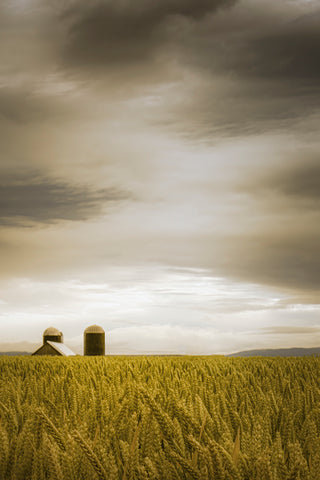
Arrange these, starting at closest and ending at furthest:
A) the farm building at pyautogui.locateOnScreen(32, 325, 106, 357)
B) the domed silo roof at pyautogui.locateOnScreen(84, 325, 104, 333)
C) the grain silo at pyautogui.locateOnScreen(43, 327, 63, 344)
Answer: the farm building at pyautogui.locateOnScreen(32, 325, 106, 357) → the domed silo roof at pyautogui.locateOnScreen(84, 325, 104, 333) → the grain silo at pyautogui.locateOnScreen(43, 327, 63, 344)

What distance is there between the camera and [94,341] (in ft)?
77.1

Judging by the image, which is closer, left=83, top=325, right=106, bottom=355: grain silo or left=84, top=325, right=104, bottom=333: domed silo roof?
left=83, top=325, right=106, bottom=355: grain silo

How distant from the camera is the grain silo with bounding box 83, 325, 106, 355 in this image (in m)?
23.4

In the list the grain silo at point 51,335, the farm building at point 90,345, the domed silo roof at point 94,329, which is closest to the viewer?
the farm building at point 90,345

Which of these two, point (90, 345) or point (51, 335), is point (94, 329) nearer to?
point (90, 345)

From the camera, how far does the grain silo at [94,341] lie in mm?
23359

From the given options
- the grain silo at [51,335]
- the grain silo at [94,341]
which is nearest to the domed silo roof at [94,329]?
the grain silo at [94,341]

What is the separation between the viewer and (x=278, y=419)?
301cm

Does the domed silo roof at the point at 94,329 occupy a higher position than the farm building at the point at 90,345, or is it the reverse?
the domed silo roof at the point at 94,329

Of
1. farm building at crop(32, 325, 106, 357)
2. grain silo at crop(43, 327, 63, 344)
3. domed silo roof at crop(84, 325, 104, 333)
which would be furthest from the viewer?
grain silo at crop(43, 327, 63, 344)

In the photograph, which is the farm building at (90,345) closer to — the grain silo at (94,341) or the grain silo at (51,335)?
the grain silo at (94,341)

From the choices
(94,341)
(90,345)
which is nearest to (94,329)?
(94,341)

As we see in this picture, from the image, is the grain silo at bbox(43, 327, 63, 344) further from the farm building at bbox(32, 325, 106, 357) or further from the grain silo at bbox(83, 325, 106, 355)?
the grain silo at bbox(83, 325, 106, 355)

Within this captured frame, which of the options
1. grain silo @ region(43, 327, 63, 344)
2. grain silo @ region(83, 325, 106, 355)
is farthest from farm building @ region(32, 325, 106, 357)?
grain silo @ region(43, 327, 63, 344)
